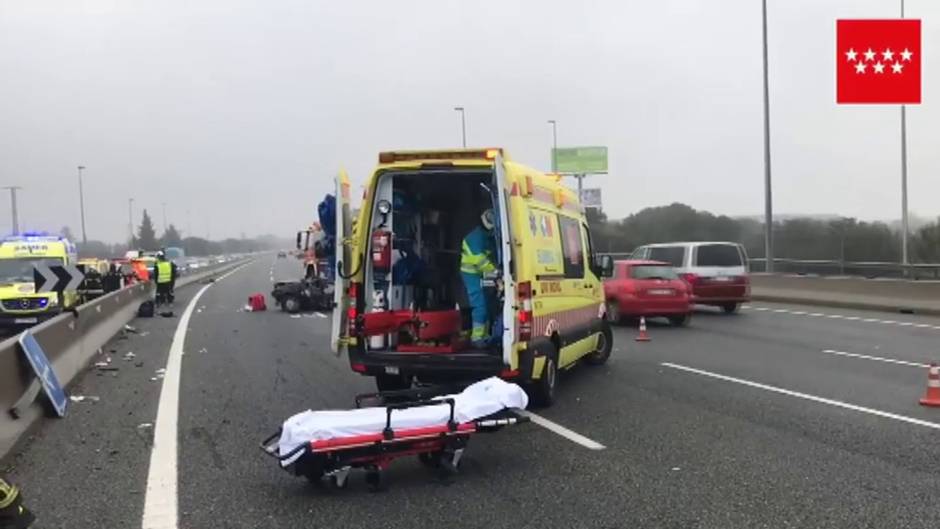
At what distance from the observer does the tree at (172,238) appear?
120906 millimetres

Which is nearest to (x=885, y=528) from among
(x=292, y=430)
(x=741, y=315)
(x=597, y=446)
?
(x=597, y=446)

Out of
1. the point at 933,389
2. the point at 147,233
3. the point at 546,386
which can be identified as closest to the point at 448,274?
the point at 546,386

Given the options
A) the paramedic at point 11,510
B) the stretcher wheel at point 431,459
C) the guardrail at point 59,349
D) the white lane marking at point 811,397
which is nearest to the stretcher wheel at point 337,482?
the stretcher wheel at point 431,459

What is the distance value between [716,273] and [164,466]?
16877 millimetres

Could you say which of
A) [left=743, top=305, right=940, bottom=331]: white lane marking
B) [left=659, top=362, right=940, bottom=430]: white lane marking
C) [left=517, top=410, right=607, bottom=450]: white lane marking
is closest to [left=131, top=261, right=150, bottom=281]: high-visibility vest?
[left=743, top=305, right=940, bottom=331]: white lane marking

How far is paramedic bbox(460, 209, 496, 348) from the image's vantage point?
859cm

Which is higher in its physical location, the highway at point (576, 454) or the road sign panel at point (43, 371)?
the road sign panel at point (43, 371)

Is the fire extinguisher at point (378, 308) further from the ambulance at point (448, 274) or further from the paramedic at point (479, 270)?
the paramedic at point (479, 270)

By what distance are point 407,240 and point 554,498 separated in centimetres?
427

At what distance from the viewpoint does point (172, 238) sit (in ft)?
437

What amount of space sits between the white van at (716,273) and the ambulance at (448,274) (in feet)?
39.3

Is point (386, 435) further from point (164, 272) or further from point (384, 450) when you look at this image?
point (164, 272)

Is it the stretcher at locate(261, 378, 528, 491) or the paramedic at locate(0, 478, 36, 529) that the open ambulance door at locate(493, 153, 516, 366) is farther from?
the paramedic at locate(0, 478, 36, 529)

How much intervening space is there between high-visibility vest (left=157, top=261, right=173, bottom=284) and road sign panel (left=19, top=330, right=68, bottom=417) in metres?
18.6
